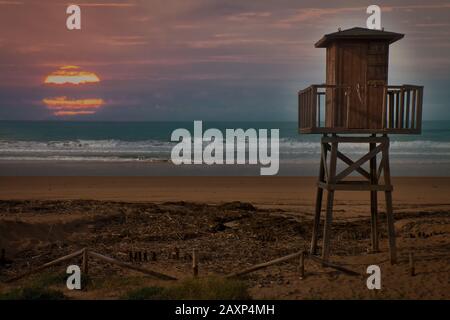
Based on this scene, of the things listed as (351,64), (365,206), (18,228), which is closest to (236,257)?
(351,64)

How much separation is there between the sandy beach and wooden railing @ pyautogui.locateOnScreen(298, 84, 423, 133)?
3077 mm

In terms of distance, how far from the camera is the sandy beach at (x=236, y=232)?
12484mm

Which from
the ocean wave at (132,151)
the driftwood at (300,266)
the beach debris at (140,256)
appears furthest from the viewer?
the ocean wave at (132,151)

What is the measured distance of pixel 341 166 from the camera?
40406 mm

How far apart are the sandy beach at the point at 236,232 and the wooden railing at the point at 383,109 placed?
10.1ft

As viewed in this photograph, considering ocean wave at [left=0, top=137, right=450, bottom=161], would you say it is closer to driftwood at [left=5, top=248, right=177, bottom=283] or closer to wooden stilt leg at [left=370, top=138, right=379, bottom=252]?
wooden stilt leg at [left=370, top=138, right=379, bottom=252]

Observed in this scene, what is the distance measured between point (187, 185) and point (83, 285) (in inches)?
744

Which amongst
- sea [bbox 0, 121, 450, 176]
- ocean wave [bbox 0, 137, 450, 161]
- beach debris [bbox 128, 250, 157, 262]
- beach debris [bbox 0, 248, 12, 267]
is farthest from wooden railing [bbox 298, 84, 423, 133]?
ocean wave [bbox 0, 137, 450, 161]

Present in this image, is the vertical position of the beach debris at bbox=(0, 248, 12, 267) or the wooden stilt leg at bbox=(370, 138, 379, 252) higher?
the wooden stilt leg at bbox=(370, 138, 379, 252)

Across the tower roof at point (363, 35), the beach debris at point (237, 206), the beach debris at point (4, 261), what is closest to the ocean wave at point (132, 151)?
the beach debris at point (237, 206)

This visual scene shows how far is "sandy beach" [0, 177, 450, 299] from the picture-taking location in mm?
12484

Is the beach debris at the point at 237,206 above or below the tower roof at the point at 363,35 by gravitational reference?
below

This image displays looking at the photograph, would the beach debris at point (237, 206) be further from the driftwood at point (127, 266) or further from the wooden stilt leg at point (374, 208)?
the driftwood at point (127, 266)
